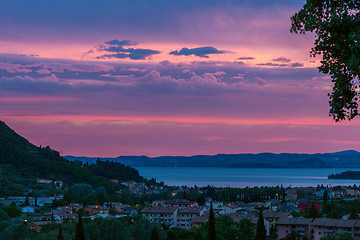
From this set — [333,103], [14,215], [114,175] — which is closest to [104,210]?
[14,215]

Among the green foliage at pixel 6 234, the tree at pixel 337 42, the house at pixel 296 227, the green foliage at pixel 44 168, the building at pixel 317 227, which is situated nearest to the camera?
the tree at pixel 337 42

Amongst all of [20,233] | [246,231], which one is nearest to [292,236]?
[246,231]

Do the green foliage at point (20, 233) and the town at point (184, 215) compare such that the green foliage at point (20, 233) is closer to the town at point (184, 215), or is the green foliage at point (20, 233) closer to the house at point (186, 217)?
the town at point (184, 215)

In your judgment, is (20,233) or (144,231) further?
(144,231)

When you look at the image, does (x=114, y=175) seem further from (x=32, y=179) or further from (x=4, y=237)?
(x=4, y=237)

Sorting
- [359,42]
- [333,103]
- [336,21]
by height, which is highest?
[336,21]

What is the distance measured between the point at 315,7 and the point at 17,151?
6970 inches

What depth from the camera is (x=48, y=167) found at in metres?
165

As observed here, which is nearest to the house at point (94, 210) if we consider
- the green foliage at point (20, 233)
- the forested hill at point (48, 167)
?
the green foliage at point (20, 233)

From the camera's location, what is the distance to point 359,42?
7293 millimetres

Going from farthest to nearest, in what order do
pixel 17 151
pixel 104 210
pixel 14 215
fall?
pixel 17 151, pixel 104 210, pixel 14 215

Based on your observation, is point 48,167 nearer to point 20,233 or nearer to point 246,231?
point 20,233

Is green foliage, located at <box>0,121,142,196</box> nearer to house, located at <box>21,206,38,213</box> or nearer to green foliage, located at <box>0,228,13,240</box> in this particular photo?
house, located at <box>21,206,38,213</box>

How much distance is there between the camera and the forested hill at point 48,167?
6250 inches
